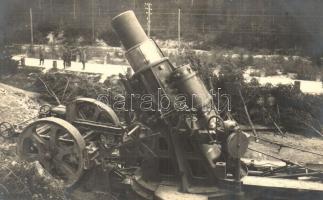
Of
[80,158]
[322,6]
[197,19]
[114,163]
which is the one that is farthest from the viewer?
[197,19]

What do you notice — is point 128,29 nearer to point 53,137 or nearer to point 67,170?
point 53,137

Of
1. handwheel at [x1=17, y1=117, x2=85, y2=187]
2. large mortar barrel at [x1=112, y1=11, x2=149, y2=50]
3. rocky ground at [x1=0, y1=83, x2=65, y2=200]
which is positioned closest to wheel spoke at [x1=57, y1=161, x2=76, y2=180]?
handwheel at [x1=17, y1=117, x2=85, y2=187]

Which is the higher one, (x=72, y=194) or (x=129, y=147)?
(x=129, y=147)

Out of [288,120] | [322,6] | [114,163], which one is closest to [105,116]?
[114,163]

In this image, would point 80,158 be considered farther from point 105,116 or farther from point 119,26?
point 119,26

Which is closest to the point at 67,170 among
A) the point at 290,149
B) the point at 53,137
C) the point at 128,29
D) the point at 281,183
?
the point at 53,137

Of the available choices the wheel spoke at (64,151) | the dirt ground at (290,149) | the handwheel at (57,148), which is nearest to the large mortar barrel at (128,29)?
the handwheel at (57,148)

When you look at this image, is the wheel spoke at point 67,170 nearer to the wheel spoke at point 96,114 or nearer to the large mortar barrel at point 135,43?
the wheel spoke at point 96,114
